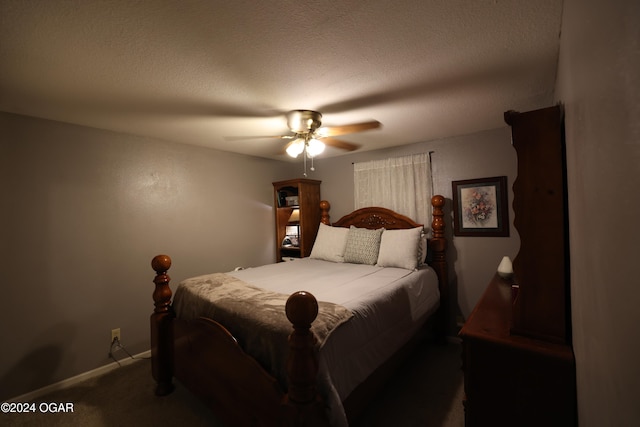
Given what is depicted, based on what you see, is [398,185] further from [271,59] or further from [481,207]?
[271,59]

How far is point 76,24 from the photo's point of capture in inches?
45.5

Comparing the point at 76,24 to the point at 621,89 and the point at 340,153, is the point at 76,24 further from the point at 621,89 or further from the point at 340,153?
the point at 340,153

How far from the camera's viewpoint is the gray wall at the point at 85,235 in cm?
208

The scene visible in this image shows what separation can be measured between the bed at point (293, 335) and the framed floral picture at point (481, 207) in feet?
1.89

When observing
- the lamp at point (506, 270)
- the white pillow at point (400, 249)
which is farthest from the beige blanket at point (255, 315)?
the lamp at point (506, 270)

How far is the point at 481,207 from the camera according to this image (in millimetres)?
2754

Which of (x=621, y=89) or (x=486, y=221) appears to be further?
(x=486, y=221)

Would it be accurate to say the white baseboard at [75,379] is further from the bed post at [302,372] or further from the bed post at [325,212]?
the bed post at [325,212]

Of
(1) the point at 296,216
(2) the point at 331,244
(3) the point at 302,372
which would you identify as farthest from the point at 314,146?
(1) the point at 296,216

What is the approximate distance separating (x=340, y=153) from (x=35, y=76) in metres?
2.88

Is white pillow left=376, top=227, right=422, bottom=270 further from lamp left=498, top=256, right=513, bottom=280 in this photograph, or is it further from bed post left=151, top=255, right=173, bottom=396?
bed post left=151, top=255, right=173, bottom=396

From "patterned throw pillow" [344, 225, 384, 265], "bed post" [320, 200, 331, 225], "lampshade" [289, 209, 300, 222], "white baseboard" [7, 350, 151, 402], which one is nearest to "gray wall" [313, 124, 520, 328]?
"patterned throw pillow" [344, 225, 384, 265]

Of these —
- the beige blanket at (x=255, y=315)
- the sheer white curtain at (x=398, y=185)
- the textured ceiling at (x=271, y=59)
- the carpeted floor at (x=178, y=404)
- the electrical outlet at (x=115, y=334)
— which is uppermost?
the textured ceiling at (x=271, y=59)

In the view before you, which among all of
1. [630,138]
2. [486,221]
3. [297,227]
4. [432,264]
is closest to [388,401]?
[432,264]
